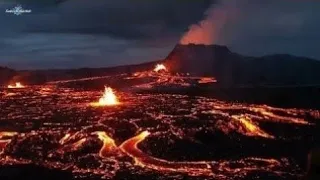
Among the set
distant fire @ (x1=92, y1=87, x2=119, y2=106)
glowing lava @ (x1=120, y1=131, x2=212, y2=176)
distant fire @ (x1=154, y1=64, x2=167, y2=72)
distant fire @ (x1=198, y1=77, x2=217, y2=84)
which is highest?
distant fire @ (x1=154, y1=64, x2=167, y2=72)

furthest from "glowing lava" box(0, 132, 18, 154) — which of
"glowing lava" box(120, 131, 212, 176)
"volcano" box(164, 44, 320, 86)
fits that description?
"volcano" box(164, 44, 320, 86)

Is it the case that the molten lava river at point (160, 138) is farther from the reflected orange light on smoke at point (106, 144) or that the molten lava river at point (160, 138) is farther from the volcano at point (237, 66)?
the volcano at point (237, 66)

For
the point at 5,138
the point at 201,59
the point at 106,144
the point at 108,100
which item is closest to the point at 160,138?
the point at 106,144

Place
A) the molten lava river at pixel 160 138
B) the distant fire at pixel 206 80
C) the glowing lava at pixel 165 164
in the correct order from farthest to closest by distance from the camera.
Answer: the distant fire at pixel 206 80, the molten lava river at pixel 160 138, the glowing lava at pixel 165 164

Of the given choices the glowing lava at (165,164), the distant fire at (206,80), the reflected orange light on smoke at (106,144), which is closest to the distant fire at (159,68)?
the distant fire at (206,80)

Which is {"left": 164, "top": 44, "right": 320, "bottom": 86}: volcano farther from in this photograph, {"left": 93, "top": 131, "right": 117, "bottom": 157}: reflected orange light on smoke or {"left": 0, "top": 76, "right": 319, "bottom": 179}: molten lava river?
{"left": 93, "top": 131, "right": 117, "bottom": 157}: reflected orange light on smoke

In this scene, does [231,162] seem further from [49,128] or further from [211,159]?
[49,128]

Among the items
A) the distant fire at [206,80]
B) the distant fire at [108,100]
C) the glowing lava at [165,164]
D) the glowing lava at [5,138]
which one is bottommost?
the glowing lava at [165,164]
